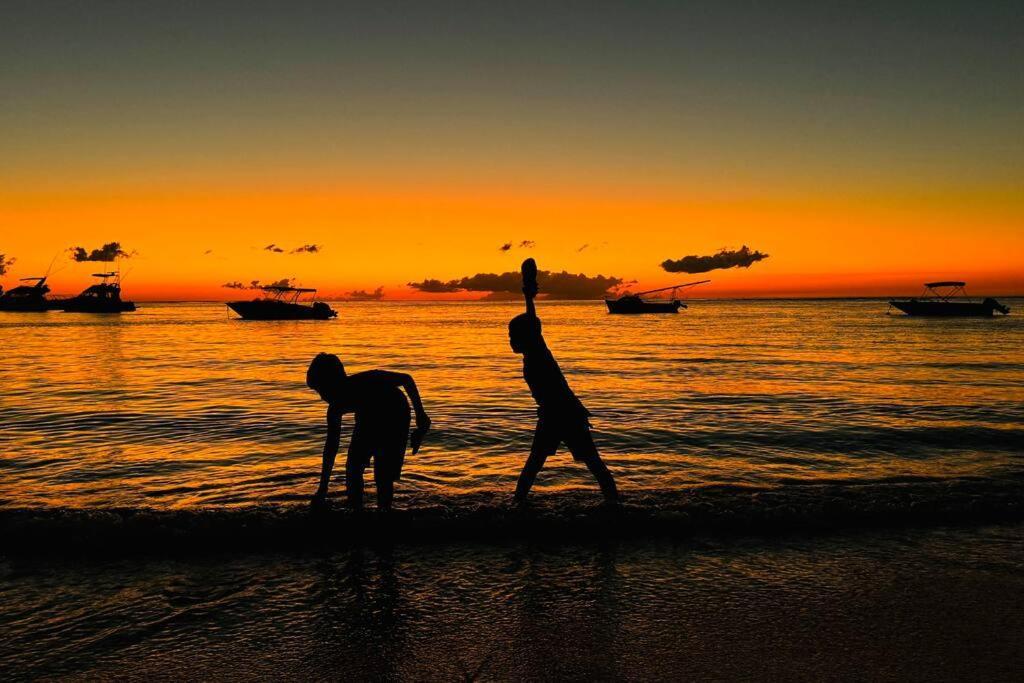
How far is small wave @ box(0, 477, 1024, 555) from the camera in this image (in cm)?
570

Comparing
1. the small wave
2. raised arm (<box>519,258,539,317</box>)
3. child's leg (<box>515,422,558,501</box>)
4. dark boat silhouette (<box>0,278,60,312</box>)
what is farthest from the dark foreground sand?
dark boat silhouette (<box>0,278,60,312</box>)

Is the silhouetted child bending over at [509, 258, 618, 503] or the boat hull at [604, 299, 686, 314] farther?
the boat hull at [604, 299, 686, 314]

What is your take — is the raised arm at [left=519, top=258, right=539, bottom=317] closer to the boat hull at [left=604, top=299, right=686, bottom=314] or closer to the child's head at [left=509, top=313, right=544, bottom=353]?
the child's head at [left=509, top=313, right=544, bottom=353]

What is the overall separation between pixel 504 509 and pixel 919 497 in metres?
4.49

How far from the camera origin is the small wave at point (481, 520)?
18.7ft

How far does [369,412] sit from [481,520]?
163 cm

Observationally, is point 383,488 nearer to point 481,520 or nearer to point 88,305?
point 481,520

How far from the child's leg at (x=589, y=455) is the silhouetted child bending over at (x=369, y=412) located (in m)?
1.48

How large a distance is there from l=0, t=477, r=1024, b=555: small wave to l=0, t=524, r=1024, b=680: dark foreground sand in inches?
12.2

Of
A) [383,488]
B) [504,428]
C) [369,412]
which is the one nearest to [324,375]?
[369,412]

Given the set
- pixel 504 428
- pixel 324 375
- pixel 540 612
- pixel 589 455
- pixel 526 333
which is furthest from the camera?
pixel 504 428

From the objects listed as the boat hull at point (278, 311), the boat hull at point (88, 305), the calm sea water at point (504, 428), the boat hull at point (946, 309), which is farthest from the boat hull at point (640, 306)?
the boat hull at point (88, 305)

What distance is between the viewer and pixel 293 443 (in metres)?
11.3

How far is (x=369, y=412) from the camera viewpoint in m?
5.42
